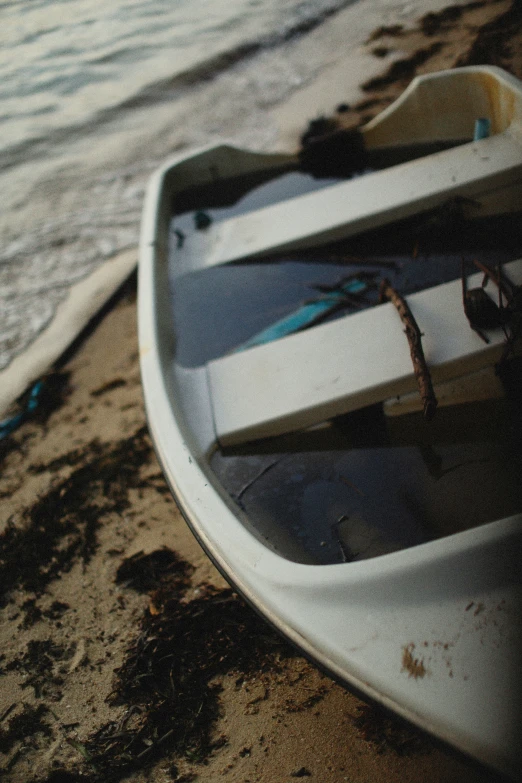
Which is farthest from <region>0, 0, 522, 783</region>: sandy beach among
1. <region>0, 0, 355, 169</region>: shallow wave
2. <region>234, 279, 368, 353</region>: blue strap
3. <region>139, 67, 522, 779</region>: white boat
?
<region>0, 0, 355, 169</region>: shallow wave

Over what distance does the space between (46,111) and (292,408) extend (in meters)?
8.59

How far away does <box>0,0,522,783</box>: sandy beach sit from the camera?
1550 millimetres

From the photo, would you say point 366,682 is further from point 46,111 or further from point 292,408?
point 46,111

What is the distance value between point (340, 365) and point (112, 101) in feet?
26.1

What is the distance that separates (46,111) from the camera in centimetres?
841

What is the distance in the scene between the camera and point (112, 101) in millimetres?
8180

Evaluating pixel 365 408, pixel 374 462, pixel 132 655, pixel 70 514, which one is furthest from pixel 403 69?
pixel 132 655

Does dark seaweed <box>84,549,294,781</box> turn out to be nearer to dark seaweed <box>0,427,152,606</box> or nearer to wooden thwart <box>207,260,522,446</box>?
dark seaweed <box>0,427,152,606</box>

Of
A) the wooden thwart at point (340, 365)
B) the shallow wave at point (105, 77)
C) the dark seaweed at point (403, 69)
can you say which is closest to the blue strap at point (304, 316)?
the wooden thwart at point (340, 365)

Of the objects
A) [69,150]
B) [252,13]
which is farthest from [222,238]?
[252,13]

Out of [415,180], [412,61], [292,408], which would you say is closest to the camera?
[292,408]

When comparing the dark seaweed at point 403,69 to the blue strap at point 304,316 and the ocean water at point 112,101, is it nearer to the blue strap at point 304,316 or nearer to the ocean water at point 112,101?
the ocean water at point 112,101

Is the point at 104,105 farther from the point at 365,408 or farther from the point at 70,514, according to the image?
the point at 365,408

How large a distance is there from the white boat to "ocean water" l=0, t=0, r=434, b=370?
2004 millimetres
